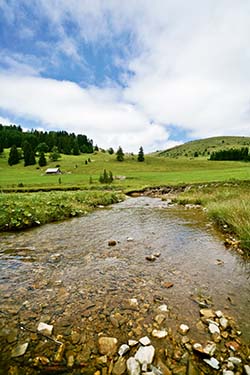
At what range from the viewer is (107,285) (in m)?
5.91

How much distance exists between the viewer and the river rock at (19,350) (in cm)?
365

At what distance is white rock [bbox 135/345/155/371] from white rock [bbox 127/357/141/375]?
0.07 m

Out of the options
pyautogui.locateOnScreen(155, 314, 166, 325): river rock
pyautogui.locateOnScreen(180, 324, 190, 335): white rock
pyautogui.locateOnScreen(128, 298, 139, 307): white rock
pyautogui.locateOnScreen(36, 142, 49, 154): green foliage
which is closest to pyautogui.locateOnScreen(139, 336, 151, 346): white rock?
pyautogui.locateOnScreen(155, 314, 166, 325): river rock

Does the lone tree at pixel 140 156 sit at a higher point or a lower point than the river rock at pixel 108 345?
higher

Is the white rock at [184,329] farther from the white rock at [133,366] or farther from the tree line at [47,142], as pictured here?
the tree line at [47,142]

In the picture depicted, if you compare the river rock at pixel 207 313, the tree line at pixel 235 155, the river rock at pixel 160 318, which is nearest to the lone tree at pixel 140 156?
the tree line at pixel 235 155

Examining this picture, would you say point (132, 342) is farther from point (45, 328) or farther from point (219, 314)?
point (219, 314)

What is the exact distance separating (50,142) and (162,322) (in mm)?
129103

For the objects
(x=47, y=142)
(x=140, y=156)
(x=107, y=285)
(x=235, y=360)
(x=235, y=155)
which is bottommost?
(x=107, y=285)

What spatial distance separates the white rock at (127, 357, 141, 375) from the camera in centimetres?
333

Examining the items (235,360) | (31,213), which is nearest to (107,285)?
(235,360)

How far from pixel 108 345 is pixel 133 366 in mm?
588

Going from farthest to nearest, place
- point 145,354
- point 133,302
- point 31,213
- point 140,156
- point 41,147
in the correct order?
point 41,147, point 140,156, point 31,213, point 133,302, point 145,354

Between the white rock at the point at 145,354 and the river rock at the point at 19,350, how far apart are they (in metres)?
1.87
